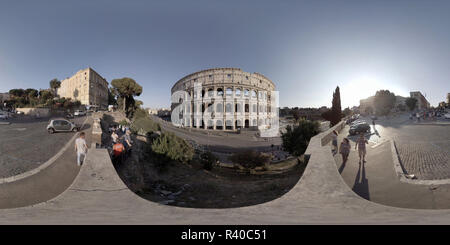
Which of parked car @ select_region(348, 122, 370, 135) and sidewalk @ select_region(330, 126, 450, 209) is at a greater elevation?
parked car @ select_region(348, 122, 370, 135)

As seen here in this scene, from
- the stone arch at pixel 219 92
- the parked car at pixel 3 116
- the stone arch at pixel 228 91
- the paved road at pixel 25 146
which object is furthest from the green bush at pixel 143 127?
the stone arch at pixel 219 92

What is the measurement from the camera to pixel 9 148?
9.74ft

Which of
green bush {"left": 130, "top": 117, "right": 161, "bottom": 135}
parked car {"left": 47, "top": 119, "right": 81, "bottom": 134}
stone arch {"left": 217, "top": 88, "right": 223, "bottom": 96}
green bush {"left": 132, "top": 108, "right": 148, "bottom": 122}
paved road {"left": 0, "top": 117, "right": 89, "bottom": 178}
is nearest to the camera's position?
paved road {"left": 0, "top": 117, "right": 89, "bottom": 178}

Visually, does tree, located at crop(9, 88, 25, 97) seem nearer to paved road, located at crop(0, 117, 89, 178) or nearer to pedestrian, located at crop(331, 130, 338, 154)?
paved road, located at crop(0, 117, 89, 178)

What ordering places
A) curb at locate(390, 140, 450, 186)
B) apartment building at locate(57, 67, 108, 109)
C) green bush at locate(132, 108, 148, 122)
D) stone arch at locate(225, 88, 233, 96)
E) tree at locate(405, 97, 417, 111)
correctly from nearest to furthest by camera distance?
curb at locate(390, 140, 450, 186) → apartment building at locate(57, 67, 108, 109) → tree at locate(405, 97, 417, 111) → green bush at locate(132, 108, 148, 122) → stone arch at locate(225, 88, 233, 96)

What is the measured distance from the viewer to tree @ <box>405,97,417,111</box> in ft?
15.9

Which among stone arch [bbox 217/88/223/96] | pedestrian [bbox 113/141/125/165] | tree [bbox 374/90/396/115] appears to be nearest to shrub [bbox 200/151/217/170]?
pedestrian [bbox 113/141/125/165]

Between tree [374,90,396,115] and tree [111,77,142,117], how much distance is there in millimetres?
8211

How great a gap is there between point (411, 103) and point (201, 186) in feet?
24.9

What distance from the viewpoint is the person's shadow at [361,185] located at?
200cm

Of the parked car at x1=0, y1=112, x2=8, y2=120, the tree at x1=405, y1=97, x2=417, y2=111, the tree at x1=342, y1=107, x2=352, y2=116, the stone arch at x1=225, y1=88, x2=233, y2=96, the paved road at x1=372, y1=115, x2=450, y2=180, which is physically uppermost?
the stone arch at x1=225, y1=88, x2=233, y2=96

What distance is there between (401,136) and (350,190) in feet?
9.14
